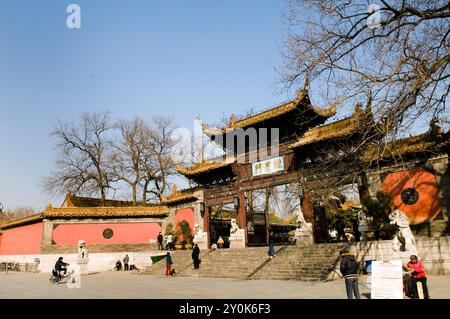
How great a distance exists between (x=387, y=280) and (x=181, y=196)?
1719 centimetres

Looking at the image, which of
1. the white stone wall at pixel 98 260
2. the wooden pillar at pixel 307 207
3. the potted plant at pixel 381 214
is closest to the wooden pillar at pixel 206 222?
the white stone wall at pixel 98 260

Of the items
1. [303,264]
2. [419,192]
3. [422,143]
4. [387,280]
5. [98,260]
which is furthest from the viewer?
[98,260]

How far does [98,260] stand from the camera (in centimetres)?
2198

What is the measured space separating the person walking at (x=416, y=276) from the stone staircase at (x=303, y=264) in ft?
13.5

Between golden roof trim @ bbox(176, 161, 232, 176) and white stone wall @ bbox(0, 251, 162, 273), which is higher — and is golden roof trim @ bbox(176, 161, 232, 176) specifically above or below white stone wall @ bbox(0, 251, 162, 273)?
above

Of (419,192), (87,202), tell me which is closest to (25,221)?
(87,202)

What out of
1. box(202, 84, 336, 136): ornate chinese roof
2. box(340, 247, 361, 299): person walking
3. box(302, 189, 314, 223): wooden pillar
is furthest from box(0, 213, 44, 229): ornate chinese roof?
box(340, 247, 361, 299): person walking

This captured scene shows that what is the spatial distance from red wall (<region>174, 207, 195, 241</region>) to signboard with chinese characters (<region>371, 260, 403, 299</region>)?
1628cm

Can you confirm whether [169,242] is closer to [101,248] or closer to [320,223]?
[101,248]

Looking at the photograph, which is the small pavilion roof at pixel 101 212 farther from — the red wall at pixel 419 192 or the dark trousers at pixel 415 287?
the dark trousers at pixel 415 287

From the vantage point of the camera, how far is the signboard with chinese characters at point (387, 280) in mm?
6184

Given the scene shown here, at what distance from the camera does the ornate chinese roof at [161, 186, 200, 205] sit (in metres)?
22.1

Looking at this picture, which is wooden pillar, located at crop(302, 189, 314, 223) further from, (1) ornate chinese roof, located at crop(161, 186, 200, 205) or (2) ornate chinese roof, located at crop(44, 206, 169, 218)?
(2) ornate chinese roof, located at crop(44, 206, 169, 218)
